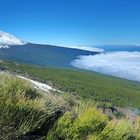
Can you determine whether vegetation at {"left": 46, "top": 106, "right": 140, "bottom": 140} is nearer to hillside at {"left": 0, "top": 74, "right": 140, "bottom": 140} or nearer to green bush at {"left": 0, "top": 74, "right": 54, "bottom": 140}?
hillside at {"left": 0, "top": 74, "right": 140, "bottom": 140}

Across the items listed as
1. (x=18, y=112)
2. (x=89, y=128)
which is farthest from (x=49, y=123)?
(x=18, y=112)

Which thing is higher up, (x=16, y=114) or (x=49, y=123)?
(x=16, y=114)

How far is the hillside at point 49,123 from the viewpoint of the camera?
26.7ft

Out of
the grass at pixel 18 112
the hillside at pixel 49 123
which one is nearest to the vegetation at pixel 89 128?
the hillside at pixel 49 123

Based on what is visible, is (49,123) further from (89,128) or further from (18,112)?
(18,112)

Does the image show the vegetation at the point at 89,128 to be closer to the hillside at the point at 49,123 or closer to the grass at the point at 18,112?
the hillside at the point at 49,123

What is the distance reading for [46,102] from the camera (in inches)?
392

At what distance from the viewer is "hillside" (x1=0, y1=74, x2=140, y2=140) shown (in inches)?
320

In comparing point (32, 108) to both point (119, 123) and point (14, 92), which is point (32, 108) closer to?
point (14, 92)

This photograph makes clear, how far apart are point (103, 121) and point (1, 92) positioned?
101 inches

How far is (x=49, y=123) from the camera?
31.5 ft

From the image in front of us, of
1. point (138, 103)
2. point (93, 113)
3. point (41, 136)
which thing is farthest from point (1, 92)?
point (138, 103)

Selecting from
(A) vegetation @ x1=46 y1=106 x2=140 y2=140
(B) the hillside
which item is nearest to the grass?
(B) the hillside

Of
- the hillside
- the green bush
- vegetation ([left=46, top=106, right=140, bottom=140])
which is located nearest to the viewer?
the green bush
